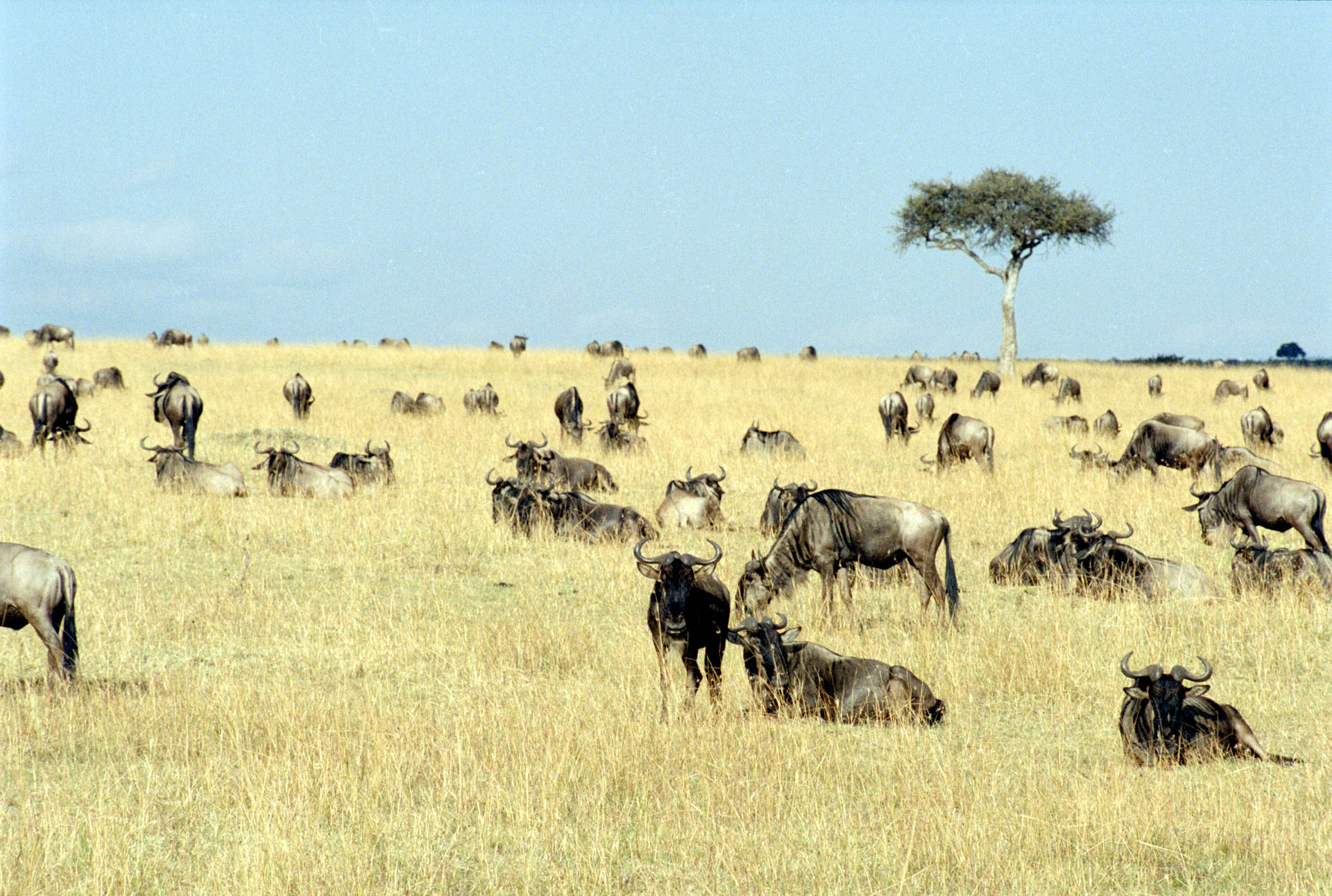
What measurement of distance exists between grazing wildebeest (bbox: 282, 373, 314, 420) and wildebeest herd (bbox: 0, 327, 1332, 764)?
4.93 m

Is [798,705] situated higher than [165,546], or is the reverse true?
[165,546]

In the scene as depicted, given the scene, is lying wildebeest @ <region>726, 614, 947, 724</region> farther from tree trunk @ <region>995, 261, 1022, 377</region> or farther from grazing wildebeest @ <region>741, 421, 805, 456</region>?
tree trunk @ <region>995, 261, 1022, 377</region>

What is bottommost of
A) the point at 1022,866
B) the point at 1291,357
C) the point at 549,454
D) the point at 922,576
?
the point at 1022,866

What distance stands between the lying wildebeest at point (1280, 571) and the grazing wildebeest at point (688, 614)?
229 inches

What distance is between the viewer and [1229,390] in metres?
35.9

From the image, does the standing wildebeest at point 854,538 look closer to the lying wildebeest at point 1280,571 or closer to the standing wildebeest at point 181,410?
the lying wildebeest at point 1280,571

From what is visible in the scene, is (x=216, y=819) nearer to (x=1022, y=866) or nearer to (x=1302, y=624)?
(x=1022, y=866)

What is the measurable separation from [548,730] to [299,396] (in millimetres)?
20831

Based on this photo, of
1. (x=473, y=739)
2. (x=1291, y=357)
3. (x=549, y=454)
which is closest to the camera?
(x=473, y=739)

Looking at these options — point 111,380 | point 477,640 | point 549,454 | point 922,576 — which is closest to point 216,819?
point 477,640

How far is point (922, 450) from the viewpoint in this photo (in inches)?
939

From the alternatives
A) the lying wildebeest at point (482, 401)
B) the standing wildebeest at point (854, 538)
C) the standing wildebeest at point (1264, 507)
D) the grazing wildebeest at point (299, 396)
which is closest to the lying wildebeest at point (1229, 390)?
the lying wildebeest at point (482, 401)

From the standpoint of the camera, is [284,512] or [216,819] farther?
[284,512]

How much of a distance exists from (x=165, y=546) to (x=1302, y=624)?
36.0 ft
